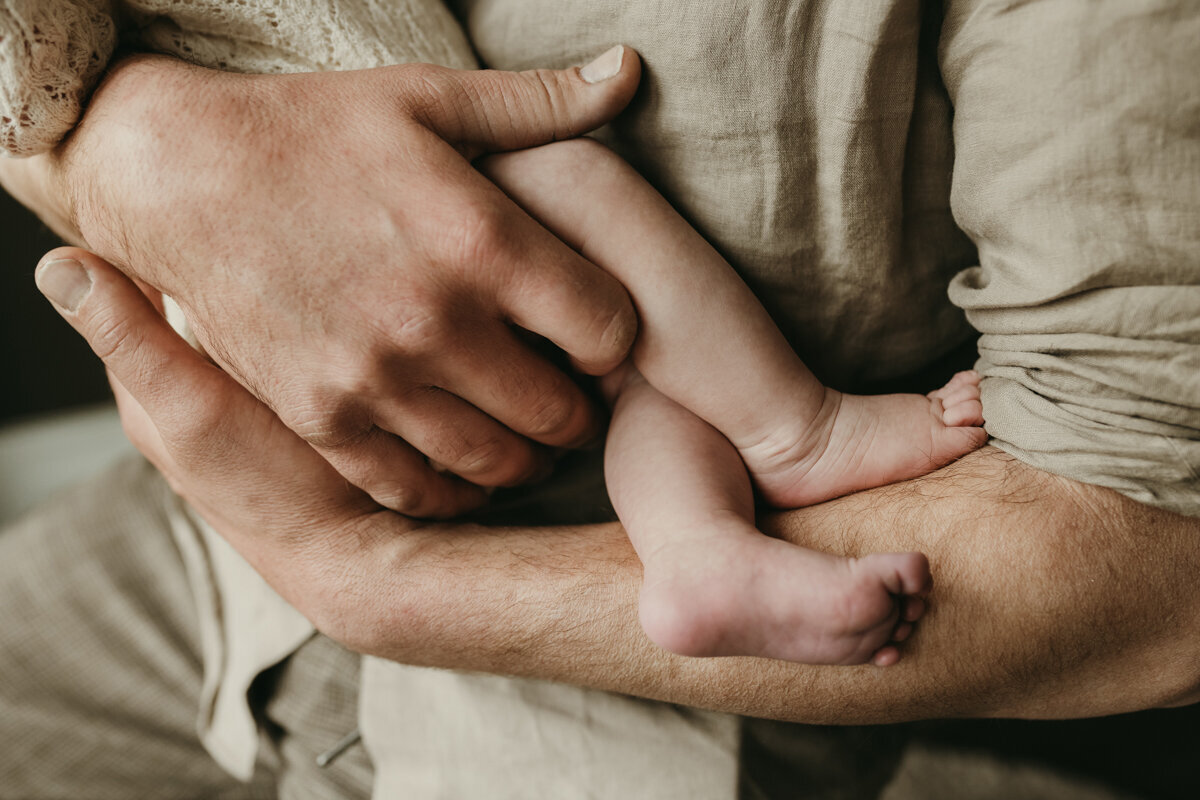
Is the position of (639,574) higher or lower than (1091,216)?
lower

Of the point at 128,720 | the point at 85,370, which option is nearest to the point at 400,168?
the point at 128,720

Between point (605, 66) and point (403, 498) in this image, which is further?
point (403, 498)

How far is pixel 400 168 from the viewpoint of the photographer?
679 millimetres

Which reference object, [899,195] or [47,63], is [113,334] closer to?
[47,63]

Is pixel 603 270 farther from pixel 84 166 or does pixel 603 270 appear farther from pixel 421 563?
pixel 84 166

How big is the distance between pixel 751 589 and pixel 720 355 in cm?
22

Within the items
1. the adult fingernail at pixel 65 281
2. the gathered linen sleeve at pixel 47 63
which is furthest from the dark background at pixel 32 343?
the gathered linen sleeve at pixel 47 63

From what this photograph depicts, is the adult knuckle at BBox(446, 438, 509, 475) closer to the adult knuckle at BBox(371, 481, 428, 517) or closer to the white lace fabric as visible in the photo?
the adult knuckle at BBox(371, 481, 428, 517)

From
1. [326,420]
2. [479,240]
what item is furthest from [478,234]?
[326,420]

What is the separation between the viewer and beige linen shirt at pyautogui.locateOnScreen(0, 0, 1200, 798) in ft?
1.87

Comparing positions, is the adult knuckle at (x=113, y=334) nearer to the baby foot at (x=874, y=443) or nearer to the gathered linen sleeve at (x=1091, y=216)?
the baby foot at (x=874, y=443)

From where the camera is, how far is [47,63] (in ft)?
2.10

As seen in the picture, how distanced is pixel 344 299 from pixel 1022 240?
0.56 metres

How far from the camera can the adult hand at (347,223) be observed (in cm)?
67
